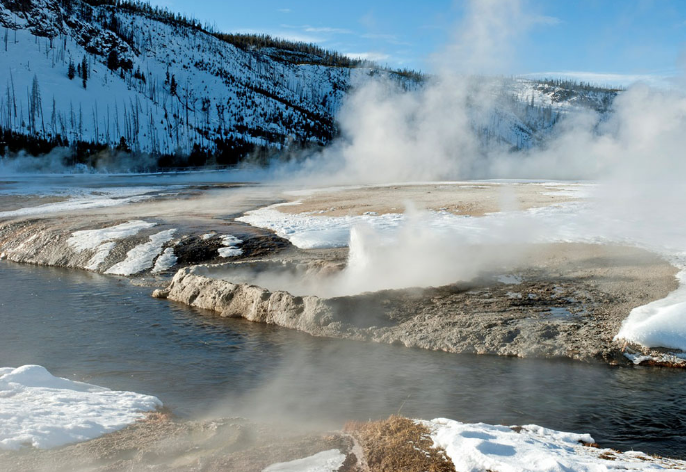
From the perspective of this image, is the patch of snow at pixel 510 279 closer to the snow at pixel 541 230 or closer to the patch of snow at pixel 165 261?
the snow at pixel 541 230

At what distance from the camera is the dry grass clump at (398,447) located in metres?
6.20

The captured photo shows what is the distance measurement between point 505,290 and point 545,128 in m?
129

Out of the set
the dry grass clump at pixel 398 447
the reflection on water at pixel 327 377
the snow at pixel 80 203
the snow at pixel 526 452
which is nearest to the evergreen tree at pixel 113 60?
the snow at pixel 80 203

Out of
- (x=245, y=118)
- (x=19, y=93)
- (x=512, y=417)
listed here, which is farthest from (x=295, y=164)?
(x=512, y=417)

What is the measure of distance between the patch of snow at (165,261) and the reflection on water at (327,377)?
553cm

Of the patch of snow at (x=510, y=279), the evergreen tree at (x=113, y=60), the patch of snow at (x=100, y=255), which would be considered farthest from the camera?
the evergreen tree at (x=113, y=60)

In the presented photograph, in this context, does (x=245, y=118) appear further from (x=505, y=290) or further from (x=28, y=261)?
(x=505, y=290)

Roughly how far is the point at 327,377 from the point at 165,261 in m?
12.1

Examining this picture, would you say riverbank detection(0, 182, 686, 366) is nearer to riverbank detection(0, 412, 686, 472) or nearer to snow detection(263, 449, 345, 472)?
riverbank detection(0, 412, 686, 472)

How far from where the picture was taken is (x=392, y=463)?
6.29 meters

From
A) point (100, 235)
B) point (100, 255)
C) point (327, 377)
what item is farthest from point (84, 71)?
point (327, 377)

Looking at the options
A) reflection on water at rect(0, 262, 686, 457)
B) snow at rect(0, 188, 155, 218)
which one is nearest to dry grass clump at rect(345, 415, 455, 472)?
reflection on water at rect(0, 262, 686, 457)

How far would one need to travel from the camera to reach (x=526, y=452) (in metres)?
6.28

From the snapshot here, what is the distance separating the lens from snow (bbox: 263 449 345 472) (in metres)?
6.16
